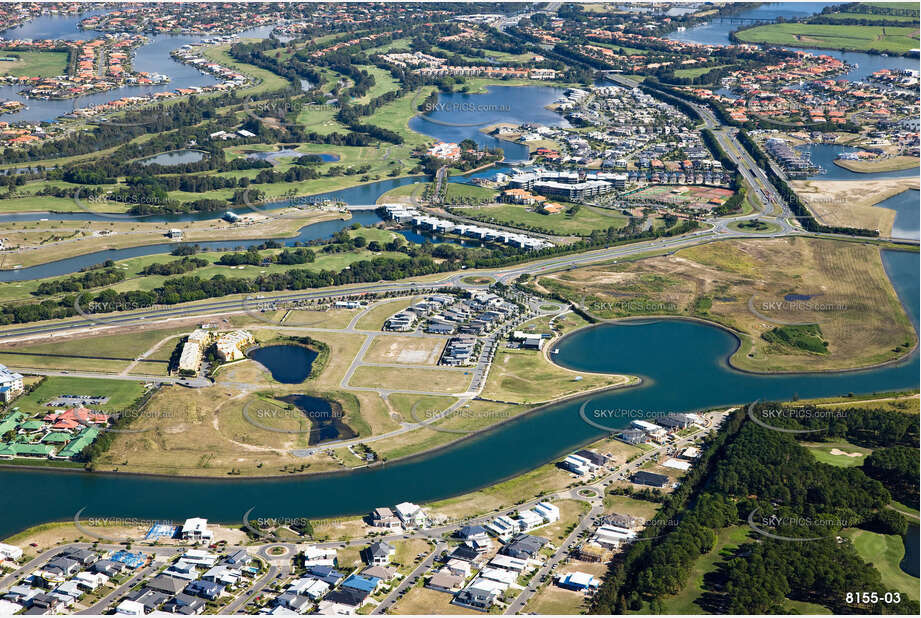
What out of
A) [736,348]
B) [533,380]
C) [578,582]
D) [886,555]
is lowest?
[533,380]

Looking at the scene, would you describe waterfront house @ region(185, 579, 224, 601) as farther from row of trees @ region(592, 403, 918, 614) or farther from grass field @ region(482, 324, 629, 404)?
grass field @ region(482, 324, 629, 404)

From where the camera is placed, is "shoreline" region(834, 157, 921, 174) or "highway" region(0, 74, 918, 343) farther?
"shoreline" region(834, 157, 921, 174)

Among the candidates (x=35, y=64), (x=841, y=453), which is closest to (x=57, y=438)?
(x=841, y=453)

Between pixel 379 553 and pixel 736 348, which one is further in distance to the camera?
pixel 736 348

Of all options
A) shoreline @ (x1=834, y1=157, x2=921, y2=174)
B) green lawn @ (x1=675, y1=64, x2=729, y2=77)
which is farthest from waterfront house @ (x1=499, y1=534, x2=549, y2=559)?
green lawn @ (x1=675, y1=64, x2=729, y2=77)

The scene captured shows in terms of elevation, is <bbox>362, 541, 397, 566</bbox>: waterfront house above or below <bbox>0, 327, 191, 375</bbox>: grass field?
above

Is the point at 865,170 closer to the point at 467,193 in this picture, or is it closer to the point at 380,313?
the point at 467,193

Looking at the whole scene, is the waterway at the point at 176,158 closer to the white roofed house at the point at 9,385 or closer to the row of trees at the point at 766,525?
the white roofed house at the point at 9,385
